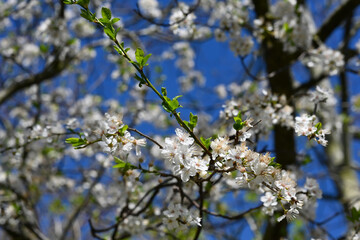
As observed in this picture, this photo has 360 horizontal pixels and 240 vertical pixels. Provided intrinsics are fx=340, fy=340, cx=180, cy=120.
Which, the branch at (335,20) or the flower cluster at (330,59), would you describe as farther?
the branch at (335,20)

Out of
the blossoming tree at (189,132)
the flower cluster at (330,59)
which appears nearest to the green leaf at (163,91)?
the blossoming tree at (189,132)

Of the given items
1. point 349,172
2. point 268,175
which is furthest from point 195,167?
point 349,172

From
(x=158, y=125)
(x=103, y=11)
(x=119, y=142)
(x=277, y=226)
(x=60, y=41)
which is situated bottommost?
(x=119, y=142)

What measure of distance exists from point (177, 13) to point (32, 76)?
2157 millimetres

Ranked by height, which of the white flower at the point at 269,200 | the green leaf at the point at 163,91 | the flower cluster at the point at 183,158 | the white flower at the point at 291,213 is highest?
the green leaf at the point at 163,91

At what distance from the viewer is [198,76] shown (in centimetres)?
611

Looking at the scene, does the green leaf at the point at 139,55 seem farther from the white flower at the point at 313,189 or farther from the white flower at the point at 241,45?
the white flower at the point at 241,45

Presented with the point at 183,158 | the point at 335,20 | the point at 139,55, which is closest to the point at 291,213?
the point at 183,158

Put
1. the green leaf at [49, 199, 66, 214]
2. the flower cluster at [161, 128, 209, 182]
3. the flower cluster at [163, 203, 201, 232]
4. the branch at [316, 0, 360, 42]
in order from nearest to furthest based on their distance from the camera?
the flower cluster at [161, 128, 209, 182]
the flower cluster at [163, 203, 201, 232]
the branch at [316, 0, 360, 42]
the green leaf at [49, 199, 66, 214]

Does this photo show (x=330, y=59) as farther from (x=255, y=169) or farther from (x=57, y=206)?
(x=57, y=206)

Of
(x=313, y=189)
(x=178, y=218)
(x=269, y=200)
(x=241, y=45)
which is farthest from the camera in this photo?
(x=241, y=45)

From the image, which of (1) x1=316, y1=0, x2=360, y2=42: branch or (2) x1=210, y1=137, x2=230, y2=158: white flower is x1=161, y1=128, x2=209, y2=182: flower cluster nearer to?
(2) x1=210, y1=137, x2=230, y2=158: white flower

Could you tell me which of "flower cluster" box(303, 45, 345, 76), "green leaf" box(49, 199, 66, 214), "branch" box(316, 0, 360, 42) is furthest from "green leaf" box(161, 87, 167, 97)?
"green leaf" box(49, 199, 66, 214)

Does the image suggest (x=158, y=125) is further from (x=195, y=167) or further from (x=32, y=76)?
(x=195, y=167)
